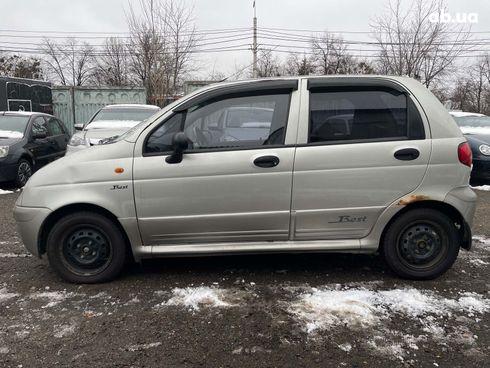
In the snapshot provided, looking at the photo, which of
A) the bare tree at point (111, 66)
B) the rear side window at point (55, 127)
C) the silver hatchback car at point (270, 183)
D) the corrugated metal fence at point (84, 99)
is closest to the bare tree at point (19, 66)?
the bare tree at point (111, 66)

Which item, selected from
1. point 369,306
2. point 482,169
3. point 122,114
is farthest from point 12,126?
point 482,169

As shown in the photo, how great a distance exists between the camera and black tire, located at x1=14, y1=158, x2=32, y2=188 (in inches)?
346

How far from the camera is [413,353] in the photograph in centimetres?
287

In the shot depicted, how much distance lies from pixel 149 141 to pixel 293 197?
1336 millimetres

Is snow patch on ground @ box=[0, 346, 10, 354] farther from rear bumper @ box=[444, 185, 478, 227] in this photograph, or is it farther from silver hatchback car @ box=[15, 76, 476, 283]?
rear bumper @ box=[444, 185, 478, 227]

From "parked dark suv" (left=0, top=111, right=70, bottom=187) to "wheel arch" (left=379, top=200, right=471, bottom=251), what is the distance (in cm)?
748

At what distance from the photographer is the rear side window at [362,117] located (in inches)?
151

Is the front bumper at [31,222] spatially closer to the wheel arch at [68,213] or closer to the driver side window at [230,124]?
the wheel arch at [68,213]

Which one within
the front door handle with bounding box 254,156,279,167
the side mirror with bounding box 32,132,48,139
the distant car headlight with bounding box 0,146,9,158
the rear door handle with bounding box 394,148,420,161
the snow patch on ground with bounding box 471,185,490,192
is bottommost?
the snow patch on ground with bounding box 471,185,490,192

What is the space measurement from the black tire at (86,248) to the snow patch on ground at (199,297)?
0.62m

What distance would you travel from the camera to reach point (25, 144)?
29.7ft

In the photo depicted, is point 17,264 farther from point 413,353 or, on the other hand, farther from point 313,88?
point 413,353

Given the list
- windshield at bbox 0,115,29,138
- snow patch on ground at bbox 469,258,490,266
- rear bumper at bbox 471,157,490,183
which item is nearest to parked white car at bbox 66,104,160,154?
windshield at bbox 0,115,29,138

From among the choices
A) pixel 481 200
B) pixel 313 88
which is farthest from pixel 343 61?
pixel 313 88
